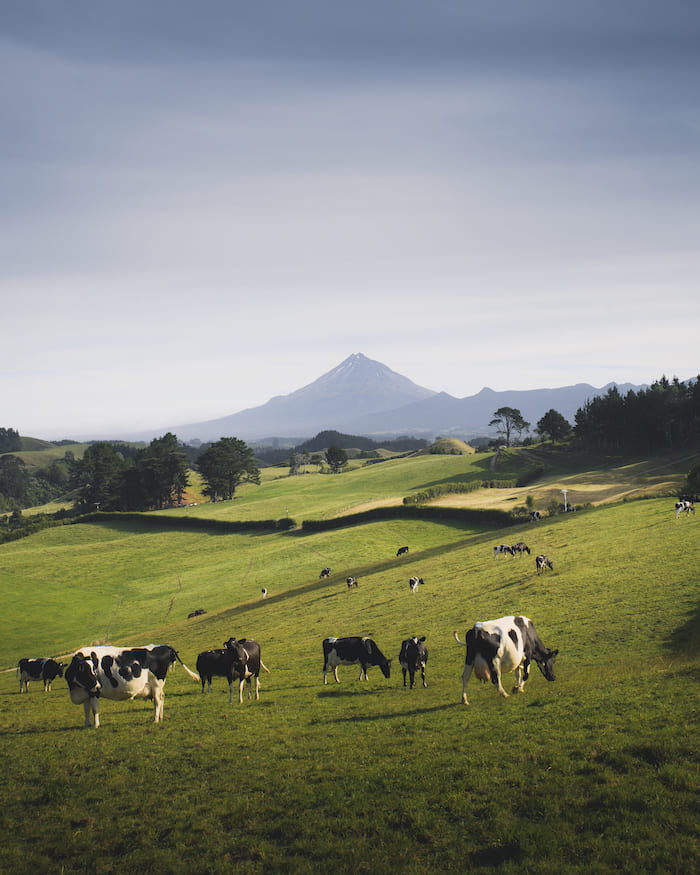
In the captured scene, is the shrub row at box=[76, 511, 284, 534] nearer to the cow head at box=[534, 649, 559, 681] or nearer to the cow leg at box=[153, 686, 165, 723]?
the cow leg at box=[153, 686, 165, 723]

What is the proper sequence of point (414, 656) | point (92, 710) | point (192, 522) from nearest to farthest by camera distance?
point (92, 710) → point (414, 656) → point (192, 522)

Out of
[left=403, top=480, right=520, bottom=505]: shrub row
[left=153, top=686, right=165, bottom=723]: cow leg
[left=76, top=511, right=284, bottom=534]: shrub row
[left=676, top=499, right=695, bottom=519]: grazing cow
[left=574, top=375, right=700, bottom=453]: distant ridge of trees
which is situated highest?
[left=574, top=375, right=700, bottom=453]: distant ridge of trees

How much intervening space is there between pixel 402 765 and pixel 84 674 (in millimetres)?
10334

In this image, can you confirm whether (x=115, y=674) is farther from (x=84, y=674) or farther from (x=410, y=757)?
(x=410, y=757)

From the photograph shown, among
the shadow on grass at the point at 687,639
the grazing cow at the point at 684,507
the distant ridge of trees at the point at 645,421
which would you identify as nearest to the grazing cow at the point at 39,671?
the shadow on grass at the point at 687,639

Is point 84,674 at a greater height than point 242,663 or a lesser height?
greater

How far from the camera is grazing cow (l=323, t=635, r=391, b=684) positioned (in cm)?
2053

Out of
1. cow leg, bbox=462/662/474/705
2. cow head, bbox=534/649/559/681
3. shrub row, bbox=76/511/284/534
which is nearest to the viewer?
cow leg, bbox=462/662/474/705

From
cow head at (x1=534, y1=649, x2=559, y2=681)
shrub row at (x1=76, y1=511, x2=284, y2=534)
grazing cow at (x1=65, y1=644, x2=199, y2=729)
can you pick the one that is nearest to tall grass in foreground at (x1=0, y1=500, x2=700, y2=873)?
cow head at (x1=534, y1=649, x2=559, y2=681)

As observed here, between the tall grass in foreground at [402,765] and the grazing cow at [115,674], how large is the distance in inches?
37.8

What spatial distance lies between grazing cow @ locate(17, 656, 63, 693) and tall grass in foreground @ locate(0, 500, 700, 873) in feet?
2.95

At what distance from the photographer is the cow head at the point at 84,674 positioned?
1614 cm

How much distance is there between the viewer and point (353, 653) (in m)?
20.7

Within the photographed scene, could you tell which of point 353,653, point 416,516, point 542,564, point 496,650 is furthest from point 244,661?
point 416,516
